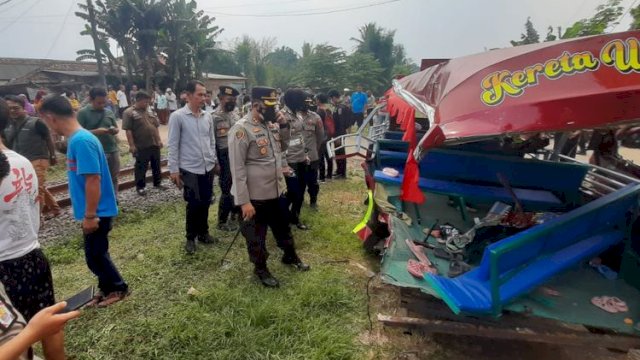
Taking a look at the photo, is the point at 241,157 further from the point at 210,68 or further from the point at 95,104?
the point at 210,68

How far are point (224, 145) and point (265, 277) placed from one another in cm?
227

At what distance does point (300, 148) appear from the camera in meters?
5.14

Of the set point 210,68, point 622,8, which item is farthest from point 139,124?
point 210,68

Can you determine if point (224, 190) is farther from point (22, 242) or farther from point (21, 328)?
point (21, 328)

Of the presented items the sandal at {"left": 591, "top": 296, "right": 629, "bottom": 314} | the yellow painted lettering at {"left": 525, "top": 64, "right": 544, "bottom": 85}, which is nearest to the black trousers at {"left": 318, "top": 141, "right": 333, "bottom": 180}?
the sandal at {"left": 591, "top": 296, "right": 629, "bottom": 314}

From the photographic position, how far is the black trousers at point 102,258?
2941 millimetres

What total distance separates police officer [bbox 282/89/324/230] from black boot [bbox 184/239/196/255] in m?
1.29

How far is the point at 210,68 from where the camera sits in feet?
133

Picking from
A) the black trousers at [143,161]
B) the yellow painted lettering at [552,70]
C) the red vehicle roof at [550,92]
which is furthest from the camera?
the black trousers at [143,161]

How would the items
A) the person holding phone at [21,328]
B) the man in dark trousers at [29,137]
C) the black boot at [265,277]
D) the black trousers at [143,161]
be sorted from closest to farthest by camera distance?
the person holding phone at [21,328] → the black boot at [265,277] → the man in dark trousers at [29,137] → the black trousers at [143,161]

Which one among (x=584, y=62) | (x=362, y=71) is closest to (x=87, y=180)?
(x=584, y=62)

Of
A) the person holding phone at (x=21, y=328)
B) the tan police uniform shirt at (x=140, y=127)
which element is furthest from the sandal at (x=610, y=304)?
the tan police uniform shirt at (x=140, y=127)

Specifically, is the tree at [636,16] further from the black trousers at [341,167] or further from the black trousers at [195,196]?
the black trousers at [195,196]

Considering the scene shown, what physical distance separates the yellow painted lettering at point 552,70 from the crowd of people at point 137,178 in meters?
2.16
